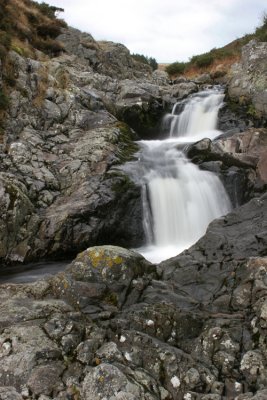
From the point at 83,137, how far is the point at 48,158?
2226 millimetres

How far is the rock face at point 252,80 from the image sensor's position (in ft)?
66.9

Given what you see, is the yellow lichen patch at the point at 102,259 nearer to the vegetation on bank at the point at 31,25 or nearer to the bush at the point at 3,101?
the bush at the point at 3,101

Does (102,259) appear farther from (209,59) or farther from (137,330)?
(209,59)

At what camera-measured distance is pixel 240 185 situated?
593 inches

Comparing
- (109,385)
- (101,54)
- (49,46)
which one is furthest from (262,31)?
(109,385)

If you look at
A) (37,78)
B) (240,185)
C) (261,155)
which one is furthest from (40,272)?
(37,78)

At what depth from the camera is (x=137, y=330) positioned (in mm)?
6836

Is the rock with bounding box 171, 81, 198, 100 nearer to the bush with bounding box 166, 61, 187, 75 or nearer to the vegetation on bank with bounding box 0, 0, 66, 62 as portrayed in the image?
the vegetation on bank with bounding box 0, 0, 66, 62

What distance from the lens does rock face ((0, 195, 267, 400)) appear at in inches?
222

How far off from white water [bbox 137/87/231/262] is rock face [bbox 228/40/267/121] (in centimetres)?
611

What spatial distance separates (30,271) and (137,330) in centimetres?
580

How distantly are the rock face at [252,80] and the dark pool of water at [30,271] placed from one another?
13.6 meters

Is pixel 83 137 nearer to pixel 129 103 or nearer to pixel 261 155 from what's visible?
pixel 129 103

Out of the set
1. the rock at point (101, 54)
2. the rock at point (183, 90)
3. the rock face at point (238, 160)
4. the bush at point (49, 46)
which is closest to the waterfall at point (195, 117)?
the rock at point (183, 90)
